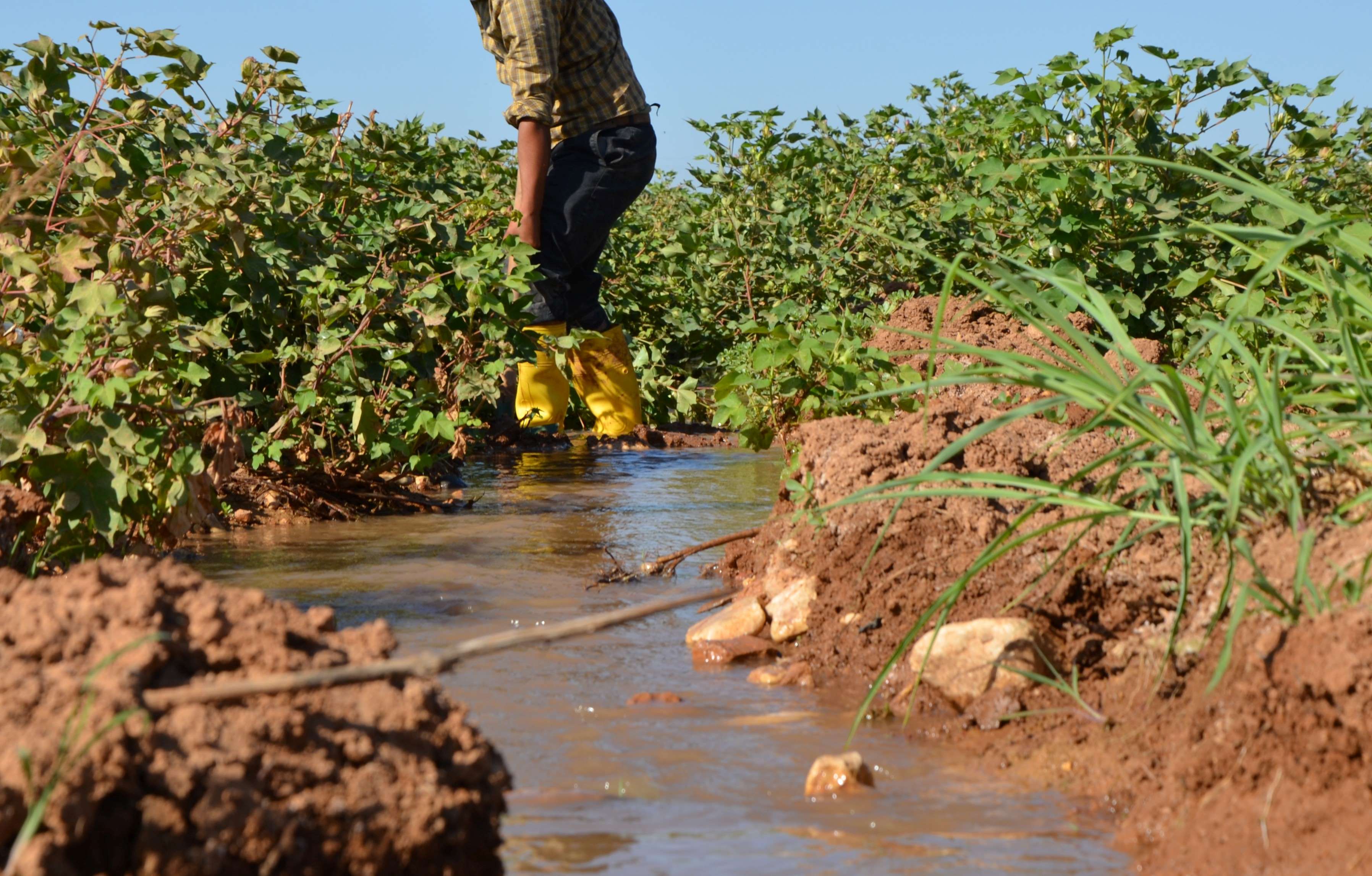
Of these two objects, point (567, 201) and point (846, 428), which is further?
point (567, 201)

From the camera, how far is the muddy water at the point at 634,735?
2119 mm

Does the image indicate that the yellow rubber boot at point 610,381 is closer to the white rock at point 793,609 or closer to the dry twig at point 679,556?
the dry twig at point 679,556

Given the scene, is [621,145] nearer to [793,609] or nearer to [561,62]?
[561,62]

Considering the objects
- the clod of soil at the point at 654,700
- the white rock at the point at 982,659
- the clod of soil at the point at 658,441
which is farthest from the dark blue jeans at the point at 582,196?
the white rock at the point at 982,659

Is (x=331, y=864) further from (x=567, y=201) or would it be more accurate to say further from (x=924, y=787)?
(x=567, y=201)

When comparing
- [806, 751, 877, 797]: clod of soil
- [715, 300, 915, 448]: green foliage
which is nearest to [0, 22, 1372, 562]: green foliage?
[715, 300, 915, 448]: green foliage

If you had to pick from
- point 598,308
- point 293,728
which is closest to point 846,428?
point 293,728

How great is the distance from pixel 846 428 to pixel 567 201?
2.71 metres

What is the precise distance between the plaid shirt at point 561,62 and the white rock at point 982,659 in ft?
12.0

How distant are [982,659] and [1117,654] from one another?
254 mm

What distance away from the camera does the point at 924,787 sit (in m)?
2.39

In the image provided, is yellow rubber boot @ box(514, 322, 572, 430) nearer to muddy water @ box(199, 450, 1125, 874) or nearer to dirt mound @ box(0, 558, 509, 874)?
muddy water @ box(199, 450, 1125, 874)

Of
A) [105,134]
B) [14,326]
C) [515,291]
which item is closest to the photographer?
[14,326]

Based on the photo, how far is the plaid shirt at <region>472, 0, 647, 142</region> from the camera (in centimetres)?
581
